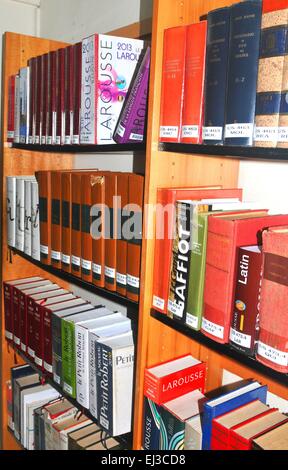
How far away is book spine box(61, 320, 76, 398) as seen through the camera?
146 centimetres

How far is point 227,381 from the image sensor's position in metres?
1.34

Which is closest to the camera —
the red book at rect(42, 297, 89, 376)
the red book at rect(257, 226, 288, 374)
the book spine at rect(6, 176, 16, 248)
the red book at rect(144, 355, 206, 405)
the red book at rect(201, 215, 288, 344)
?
the red book at rect(257, 226, 288, 374)

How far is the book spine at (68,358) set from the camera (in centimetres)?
146

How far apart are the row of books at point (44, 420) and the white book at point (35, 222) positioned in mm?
664

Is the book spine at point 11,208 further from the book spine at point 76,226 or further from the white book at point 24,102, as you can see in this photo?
the book spine at point 76,226

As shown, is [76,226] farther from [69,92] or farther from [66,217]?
[69,92]

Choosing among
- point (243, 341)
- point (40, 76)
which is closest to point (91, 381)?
point (243, 341)

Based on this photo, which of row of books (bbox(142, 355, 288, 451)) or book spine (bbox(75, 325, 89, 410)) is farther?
book spine (bbox(75, 325, 89, 410))

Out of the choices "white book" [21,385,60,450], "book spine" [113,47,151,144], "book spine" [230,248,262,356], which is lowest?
"white book" [21,385,60,450]

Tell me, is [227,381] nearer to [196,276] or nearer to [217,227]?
[196,276]

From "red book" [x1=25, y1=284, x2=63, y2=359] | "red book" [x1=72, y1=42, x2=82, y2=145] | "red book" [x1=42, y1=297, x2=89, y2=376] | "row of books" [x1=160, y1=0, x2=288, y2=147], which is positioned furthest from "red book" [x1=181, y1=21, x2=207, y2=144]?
"red book" [x1=25, y1=284, x2=63, y2=359]

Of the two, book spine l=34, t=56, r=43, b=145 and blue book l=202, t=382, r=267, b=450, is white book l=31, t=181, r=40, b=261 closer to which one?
book spine l=34, t=56, r=43, b=145

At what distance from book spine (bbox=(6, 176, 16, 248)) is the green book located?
1.79ft

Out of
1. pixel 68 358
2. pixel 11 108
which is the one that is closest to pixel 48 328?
pixel 68 358
